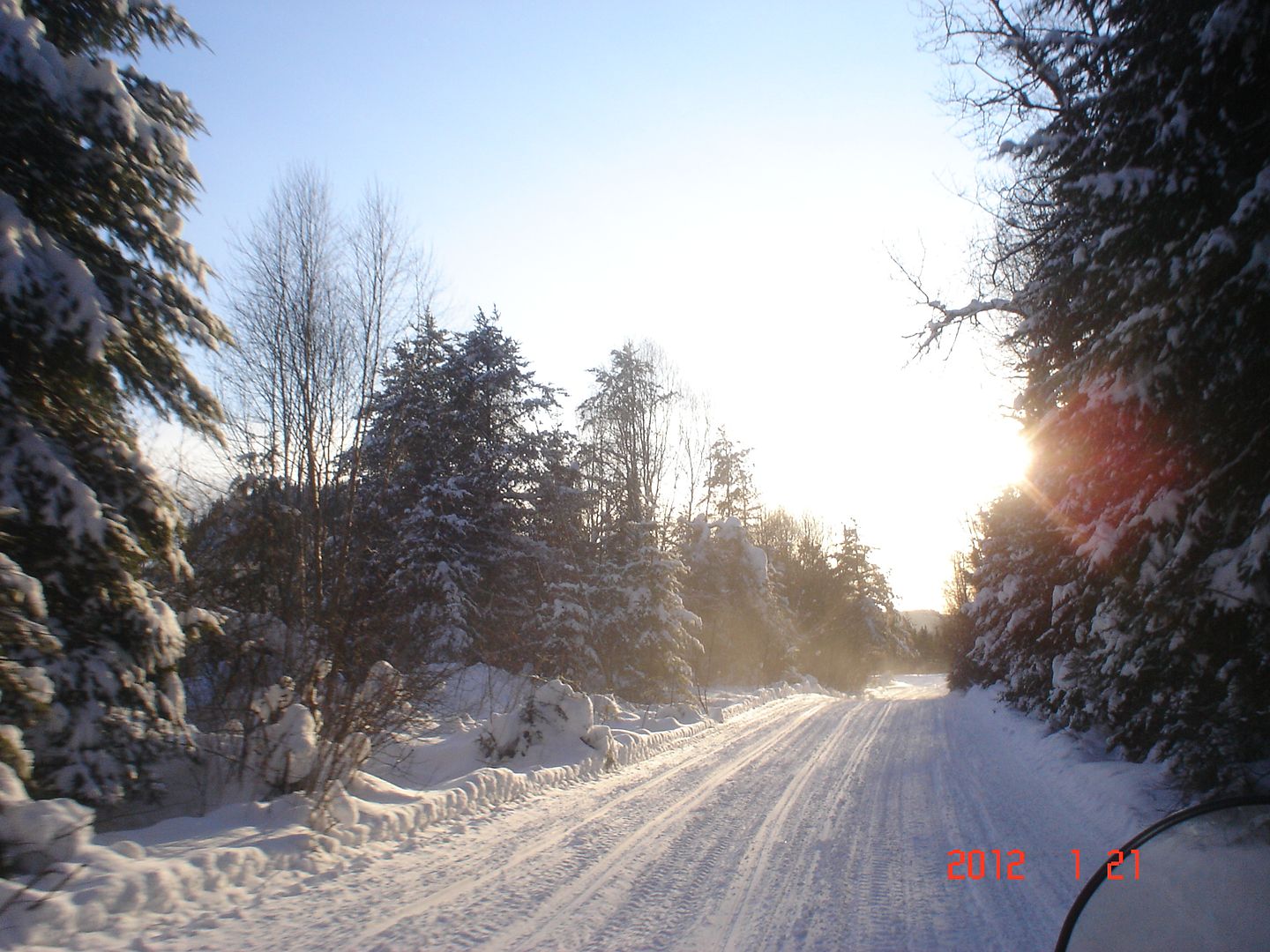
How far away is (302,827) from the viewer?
6035 millimetres

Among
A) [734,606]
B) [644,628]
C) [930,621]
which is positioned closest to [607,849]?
[644,628]

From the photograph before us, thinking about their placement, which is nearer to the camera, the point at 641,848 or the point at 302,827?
the point at 302,827

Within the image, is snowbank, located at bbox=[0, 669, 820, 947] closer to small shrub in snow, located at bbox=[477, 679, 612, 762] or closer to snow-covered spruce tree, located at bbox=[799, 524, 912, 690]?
small shrub in snow, located at bbox=[477, 679, 612, 762]

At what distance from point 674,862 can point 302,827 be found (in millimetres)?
3187

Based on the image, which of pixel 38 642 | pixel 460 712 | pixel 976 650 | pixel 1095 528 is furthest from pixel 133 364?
pixel 976 650

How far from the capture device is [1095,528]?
229 inches

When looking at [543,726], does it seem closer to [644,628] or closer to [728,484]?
[644,628]

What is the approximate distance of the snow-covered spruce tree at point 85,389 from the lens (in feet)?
16.0

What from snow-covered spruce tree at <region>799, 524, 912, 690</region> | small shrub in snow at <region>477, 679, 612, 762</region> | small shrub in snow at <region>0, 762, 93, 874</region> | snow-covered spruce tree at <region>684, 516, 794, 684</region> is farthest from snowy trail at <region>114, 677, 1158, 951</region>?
snow-covered spruce tree at <region>799, 524, 912, 690</region>

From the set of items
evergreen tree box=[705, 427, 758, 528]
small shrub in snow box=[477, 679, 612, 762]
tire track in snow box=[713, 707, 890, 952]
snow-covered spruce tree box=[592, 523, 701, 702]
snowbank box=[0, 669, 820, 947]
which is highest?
evergreen tree box=[705, 427, 758, 528]

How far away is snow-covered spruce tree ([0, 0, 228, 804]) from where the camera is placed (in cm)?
489

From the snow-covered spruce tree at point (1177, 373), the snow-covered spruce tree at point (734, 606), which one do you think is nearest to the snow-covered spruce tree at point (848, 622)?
the snow-covered spruce tree at point (734, 606)

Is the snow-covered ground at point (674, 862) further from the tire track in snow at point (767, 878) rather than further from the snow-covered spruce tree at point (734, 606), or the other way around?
the snow-covered spruce tree at point (734, 606)

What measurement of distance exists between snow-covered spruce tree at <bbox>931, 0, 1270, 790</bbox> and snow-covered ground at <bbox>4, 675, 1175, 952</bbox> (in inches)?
74.1
